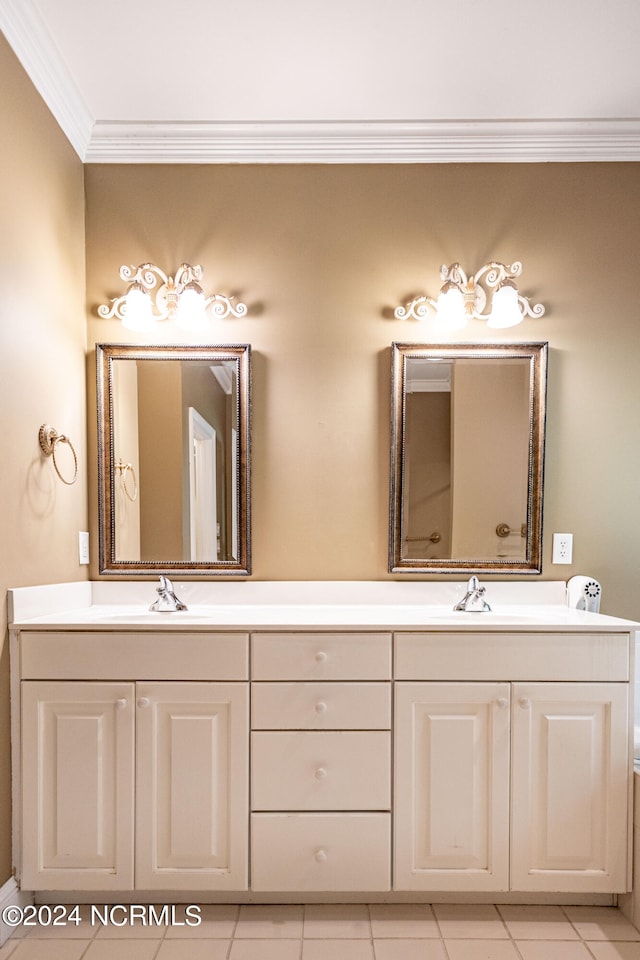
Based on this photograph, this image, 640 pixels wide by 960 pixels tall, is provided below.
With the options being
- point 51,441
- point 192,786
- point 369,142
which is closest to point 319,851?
point 192,786

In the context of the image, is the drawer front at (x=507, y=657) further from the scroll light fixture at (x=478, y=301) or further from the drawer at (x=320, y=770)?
the scroll light fixture at (x=478, y=301)

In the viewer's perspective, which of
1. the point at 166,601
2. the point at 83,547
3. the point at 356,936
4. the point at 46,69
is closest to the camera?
the point at 356,936

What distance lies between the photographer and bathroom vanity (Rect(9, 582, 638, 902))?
168 centimetres

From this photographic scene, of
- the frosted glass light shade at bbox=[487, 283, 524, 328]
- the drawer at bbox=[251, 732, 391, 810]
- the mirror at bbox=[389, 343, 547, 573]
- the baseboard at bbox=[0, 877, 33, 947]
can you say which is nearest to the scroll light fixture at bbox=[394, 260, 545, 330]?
the frosted glass light shade at bbox=[487, 283, 524, 328]

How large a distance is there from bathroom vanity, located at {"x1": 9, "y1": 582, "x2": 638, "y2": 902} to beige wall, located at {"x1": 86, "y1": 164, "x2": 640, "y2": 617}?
51 centimetres

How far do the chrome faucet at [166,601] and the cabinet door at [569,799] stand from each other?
43.4 inches

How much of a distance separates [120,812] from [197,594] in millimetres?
704

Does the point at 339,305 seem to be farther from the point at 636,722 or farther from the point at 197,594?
the point at 636,722

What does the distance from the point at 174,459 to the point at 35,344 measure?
58cm

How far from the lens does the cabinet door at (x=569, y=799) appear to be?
5.55 ft

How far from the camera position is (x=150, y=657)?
1709 mm

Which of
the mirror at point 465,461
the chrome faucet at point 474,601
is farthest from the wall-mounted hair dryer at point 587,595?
the chrome faucet at point 474,601

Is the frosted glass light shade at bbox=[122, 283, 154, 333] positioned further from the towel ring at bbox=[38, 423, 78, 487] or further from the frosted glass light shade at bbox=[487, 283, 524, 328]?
the frosted glass light shade at bbox=[487, 283, 524, 328]

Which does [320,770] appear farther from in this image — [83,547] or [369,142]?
[369,142]
